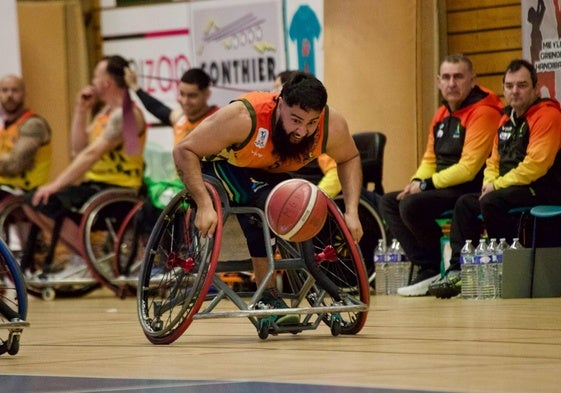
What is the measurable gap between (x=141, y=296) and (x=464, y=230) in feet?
11.3

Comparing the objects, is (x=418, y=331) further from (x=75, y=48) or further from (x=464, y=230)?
(x=75, y=48)

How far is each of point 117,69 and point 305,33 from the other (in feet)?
5.94

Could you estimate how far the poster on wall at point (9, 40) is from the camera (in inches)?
499

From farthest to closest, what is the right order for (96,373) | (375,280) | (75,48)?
(75,48) → (375,280) → (96,373)

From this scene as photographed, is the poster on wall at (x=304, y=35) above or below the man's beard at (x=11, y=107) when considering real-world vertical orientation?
above

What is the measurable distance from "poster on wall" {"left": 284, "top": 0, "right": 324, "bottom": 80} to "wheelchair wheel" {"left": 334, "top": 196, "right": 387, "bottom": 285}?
6.31ft

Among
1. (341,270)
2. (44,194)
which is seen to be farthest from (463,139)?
(44,194)

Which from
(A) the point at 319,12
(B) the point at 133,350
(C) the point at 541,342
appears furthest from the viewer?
(A) the point at 319,12

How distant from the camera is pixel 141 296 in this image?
6.27 metres

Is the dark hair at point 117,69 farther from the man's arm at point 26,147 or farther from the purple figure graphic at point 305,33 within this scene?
the purple figure graphic at point 305,33

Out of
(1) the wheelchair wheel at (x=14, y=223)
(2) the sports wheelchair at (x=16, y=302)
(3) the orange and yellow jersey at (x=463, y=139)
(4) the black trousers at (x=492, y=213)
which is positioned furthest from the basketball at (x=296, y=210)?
(1) the wheelchair wheel at (x=14, y=223)

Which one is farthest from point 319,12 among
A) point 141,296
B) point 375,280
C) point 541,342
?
point 541,342

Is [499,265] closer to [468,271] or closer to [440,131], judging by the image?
[468,271]

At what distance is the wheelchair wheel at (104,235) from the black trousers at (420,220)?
235 cm
